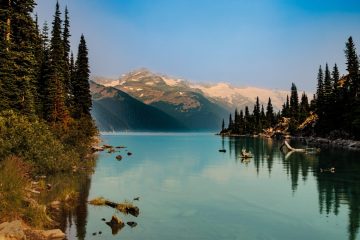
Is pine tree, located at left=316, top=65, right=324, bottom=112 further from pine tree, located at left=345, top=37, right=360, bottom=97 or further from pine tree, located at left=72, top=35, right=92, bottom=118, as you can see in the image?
pine tree, located at left=72, top=35, right=92, bottom=118

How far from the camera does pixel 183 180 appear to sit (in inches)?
1934

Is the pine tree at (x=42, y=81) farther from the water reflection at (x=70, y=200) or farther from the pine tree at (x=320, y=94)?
the pine tree at (x=320, y=94)

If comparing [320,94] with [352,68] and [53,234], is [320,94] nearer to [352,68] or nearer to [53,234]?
[352,68]

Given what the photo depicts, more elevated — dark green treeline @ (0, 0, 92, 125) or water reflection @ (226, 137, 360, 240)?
dark green treeline @ (0, 0, 92, 125)

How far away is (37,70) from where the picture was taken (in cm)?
6581

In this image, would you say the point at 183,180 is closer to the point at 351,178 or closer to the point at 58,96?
the point at 351,178

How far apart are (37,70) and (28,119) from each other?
62.6 feet

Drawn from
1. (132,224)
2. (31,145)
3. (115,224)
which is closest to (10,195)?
(115,224)

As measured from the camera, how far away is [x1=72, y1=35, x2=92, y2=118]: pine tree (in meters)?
88.1

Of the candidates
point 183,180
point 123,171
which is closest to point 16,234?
point 183,180

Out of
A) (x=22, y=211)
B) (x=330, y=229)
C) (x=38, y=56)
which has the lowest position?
(x=330, y=229)

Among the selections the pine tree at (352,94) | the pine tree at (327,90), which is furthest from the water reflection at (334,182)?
the pine tree at (327,90)

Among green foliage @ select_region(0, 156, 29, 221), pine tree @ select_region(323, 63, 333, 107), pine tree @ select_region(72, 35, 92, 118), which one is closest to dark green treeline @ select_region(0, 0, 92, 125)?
pine tree @ select_region(72, 35, 92, 118)

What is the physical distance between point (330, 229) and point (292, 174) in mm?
28472
